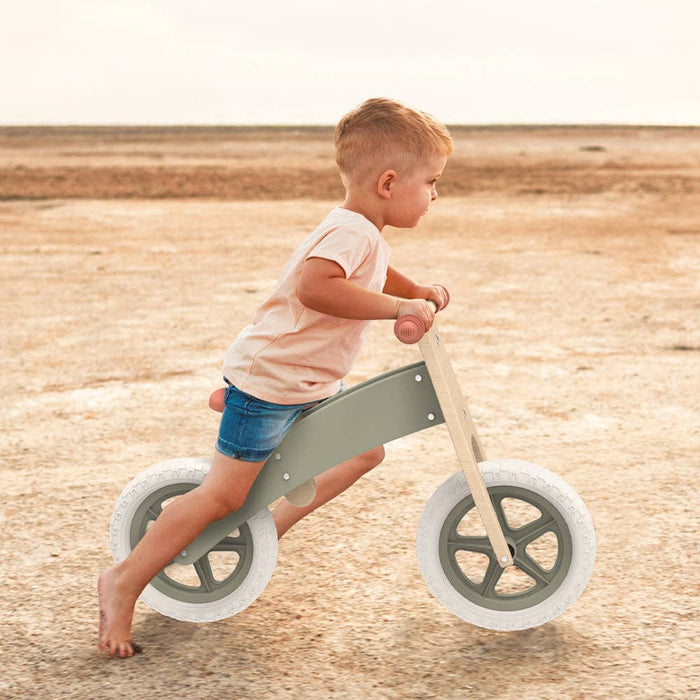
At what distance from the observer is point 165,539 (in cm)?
262

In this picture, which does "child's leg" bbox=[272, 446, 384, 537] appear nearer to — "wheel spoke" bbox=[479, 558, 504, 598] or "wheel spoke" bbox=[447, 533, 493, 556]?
"wheel spoke" bbox=[447, 533, 493, 556]

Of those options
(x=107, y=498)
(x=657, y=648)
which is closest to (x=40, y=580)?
(x=107, y=498)

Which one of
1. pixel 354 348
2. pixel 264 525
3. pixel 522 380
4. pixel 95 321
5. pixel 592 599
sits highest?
pixel 354 348

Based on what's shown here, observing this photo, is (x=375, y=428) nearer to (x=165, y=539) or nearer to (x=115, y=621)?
(x=165, y=539)

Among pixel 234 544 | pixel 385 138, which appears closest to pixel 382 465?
pixel 234 544

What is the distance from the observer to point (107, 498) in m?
3.86

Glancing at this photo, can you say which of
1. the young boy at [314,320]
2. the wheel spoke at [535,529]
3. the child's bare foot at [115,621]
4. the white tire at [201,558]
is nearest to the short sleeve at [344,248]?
the young boy at [314,320]

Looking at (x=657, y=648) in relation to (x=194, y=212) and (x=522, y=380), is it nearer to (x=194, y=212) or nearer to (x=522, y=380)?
(x=522, y=380)

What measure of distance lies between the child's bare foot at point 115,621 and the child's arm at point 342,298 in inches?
38.3

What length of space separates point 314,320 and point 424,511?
0.62 m

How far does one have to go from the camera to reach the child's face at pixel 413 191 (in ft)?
8.08

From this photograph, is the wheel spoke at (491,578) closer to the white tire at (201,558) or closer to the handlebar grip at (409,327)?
the white tire at (201,558)

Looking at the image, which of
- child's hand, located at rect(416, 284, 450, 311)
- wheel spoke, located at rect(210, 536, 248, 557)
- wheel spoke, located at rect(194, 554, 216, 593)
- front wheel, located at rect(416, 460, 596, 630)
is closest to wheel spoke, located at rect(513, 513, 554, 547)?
front wheel, located at rect(416, 460, 596, 630)

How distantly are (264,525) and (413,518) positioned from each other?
103cm
